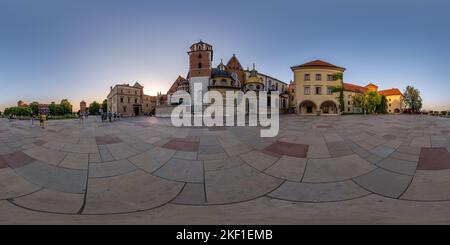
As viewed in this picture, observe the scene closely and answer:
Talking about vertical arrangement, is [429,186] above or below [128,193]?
above

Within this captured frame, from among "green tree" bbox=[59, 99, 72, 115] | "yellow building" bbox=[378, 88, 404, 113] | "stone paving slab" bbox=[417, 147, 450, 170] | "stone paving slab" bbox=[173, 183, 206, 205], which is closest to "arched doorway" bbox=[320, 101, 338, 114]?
"stone paving slab" bbox=[417, 147, 450, 170]

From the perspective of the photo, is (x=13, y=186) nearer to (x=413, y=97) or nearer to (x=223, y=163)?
(x=223, y=163)

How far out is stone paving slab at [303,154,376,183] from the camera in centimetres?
424

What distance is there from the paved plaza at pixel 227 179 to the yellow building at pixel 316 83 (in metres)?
21.4

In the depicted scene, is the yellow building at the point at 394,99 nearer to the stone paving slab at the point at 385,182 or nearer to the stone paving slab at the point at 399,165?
the stone paving slab at the point at 399,165

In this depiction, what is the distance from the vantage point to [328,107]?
29.9 metres

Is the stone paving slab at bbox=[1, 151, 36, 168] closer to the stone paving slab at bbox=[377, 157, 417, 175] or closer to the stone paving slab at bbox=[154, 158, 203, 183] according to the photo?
the stone paving slab at bbox=[154, 158, 203, 183]

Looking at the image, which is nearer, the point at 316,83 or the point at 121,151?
the point at 121,151

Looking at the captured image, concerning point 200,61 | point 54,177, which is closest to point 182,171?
point 54,177

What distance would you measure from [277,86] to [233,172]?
51845 millimetres

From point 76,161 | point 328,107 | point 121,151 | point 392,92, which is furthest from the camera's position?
point 392,92

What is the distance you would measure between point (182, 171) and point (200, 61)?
3228 cm

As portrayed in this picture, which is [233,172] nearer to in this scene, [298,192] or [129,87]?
[298,192]

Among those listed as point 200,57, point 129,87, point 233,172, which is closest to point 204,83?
point 200,57
